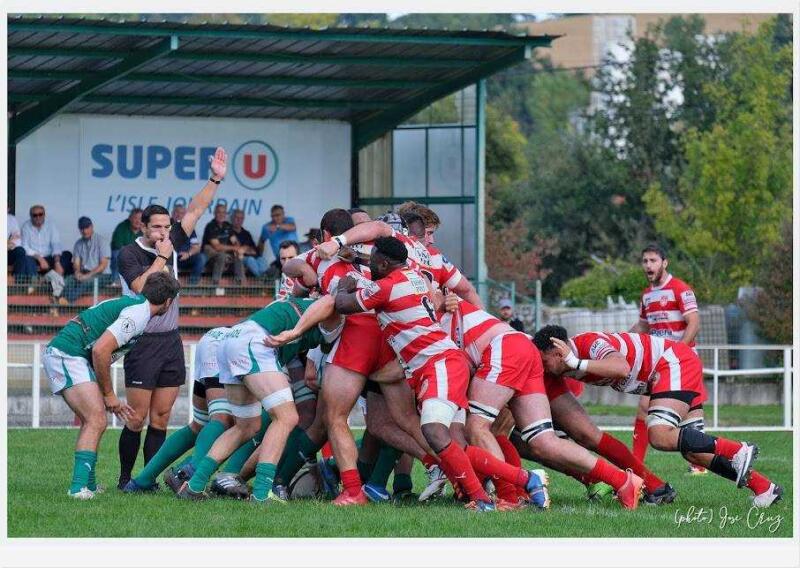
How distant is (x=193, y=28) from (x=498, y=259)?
2814cm

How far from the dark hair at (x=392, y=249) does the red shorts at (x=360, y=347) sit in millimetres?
598

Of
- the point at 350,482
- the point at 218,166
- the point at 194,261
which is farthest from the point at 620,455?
the point at 194,261

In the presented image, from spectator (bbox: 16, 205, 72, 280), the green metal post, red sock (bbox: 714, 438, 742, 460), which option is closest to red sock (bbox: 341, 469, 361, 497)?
red sock (bbox: 714, 438, 742, 460)

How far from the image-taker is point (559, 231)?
56094 millimetres

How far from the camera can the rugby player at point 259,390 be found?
10820mm

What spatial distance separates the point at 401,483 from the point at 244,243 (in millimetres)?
14885

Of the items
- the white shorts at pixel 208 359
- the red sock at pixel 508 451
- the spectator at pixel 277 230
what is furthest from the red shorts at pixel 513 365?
the spectator at pixel 277 230

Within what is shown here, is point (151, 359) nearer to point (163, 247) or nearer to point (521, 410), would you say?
point (163, 247)

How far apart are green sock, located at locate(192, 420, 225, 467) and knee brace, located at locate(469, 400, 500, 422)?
1927mm

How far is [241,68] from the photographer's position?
86.0ft

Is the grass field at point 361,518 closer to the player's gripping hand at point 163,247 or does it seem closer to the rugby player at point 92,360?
the rugby player at point 92,360

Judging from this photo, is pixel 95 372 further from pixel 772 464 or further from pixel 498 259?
pixel 498 259

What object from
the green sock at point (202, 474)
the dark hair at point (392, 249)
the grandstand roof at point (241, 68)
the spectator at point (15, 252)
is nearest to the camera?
the dark hair at point (392, 249)

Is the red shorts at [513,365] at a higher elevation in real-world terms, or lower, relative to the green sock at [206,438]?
higher
